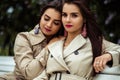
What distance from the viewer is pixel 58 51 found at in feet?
9.80

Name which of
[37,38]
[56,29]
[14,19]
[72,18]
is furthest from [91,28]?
[14,19]

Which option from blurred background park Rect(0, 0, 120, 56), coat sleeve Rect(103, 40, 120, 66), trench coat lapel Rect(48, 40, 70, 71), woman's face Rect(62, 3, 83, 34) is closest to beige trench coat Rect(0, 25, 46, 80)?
trench coat lapel Rect(48, 40, 70, 71)

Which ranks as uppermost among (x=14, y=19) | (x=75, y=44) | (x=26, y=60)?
(x=75, y=44)

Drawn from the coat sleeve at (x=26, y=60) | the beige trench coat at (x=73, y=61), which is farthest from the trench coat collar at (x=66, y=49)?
the coat sleeve at (x=26, y=60)

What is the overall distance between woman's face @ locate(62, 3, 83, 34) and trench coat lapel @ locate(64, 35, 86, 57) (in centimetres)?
6

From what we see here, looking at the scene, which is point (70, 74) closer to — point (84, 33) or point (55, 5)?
point (84, 33)

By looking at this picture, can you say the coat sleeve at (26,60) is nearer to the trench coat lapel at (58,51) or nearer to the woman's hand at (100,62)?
the trench coat lapel at (58,51)

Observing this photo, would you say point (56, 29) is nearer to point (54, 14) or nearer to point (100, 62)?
point (54, 14)

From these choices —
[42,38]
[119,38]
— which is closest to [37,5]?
[119,38]

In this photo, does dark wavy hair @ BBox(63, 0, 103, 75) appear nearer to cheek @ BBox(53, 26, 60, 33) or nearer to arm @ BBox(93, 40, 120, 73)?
arm @ BBox(93, 40, 120, 73)

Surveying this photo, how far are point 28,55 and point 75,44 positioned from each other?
373 millimetres

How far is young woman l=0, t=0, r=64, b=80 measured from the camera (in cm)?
307

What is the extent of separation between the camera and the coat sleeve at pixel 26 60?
9.98 ft

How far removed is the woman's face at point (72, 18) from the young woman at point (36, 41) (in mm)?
141
